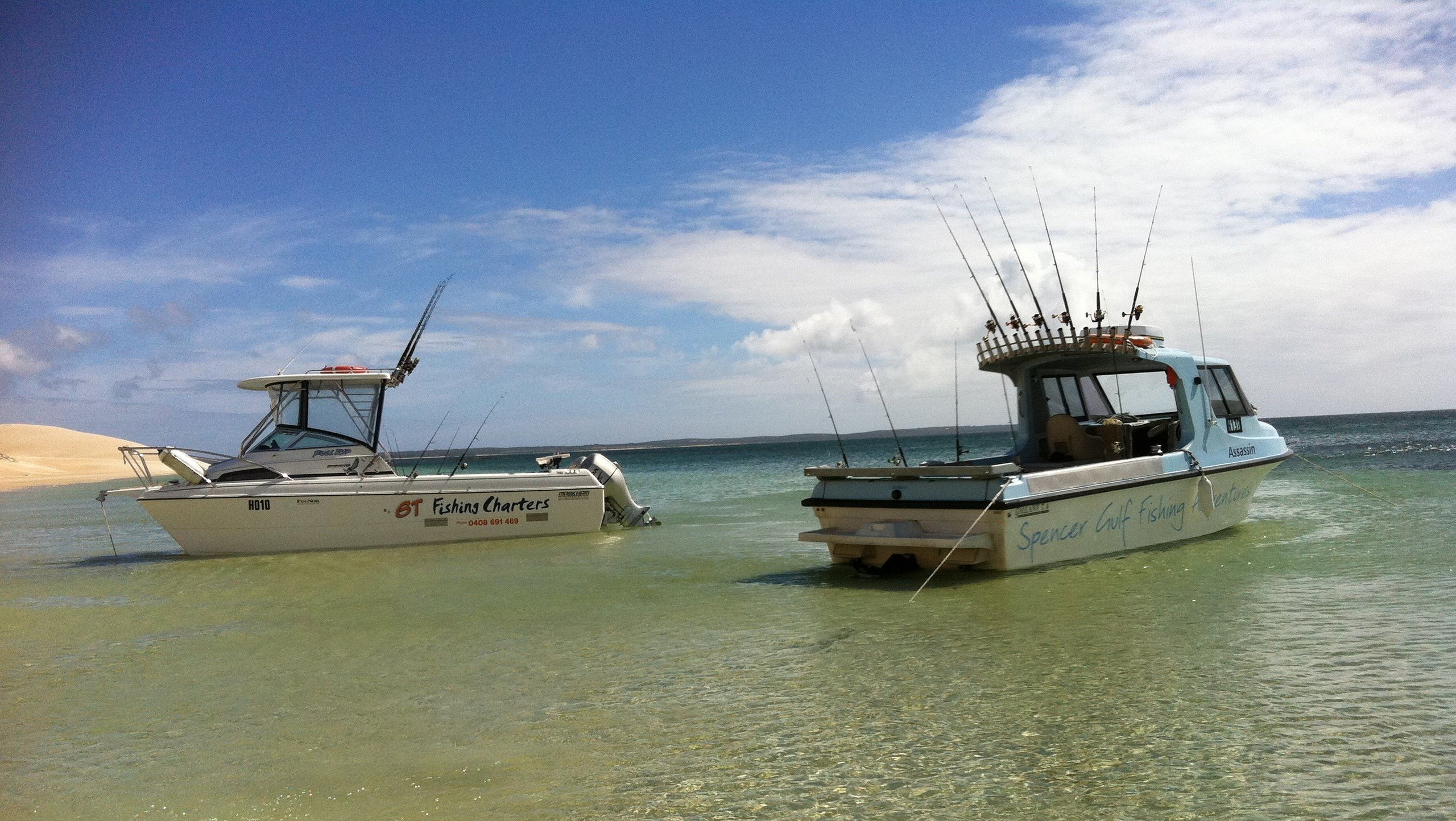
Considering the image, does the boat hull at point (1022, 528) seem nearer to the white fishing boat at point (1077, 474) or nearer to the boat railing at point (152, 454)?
the white fishing boat at point (1077, 474)

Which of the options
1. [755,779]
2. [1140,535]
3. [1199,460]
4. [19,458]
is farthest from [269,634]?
[19,458]

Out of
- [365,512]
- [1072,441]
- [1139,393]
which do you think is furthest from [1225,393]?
[365,512]

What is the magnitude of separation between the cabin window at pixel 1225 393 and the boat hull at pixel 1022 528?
138cm

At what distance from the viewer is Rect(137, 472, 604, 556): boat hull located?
14773 mm

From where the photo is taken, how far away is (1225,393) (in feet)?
42.4

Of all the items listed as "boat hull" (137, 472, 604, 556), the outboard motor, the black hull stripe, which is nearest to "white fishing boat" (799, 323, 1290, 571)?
the black hull stripe

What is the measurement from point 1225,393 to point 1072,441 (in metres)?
2.31

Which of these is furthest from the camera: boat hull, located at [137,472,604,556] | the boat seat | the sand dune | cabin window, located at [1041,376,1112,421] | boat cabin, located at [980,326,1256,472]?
the sand dune

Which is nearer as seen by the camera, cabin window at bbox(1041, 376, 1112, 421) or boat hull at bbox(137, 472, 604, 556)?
cabin window at bbox(1041, 376, 1112, 421)

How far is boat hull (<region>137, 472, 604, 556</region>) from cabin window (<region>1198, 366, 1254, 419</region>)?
384 inches

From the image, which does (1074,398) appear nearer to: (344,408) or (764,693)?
(764,693)

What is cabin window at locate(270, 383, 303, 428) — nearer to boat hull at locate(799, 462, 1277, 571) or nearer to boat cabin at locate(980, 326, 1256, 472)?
boat hull at locate(799, 462, 1277, 571)

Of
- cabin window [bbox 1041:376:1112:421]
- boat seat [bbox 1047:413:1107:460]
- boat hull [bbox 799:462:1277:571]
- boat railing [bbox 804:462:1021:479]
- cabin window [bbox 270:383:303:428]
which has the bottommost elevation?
boat hull [bbox 799:462:1277:571]

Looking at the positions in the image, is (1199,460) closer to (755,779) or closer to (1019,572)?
(1019,572)
